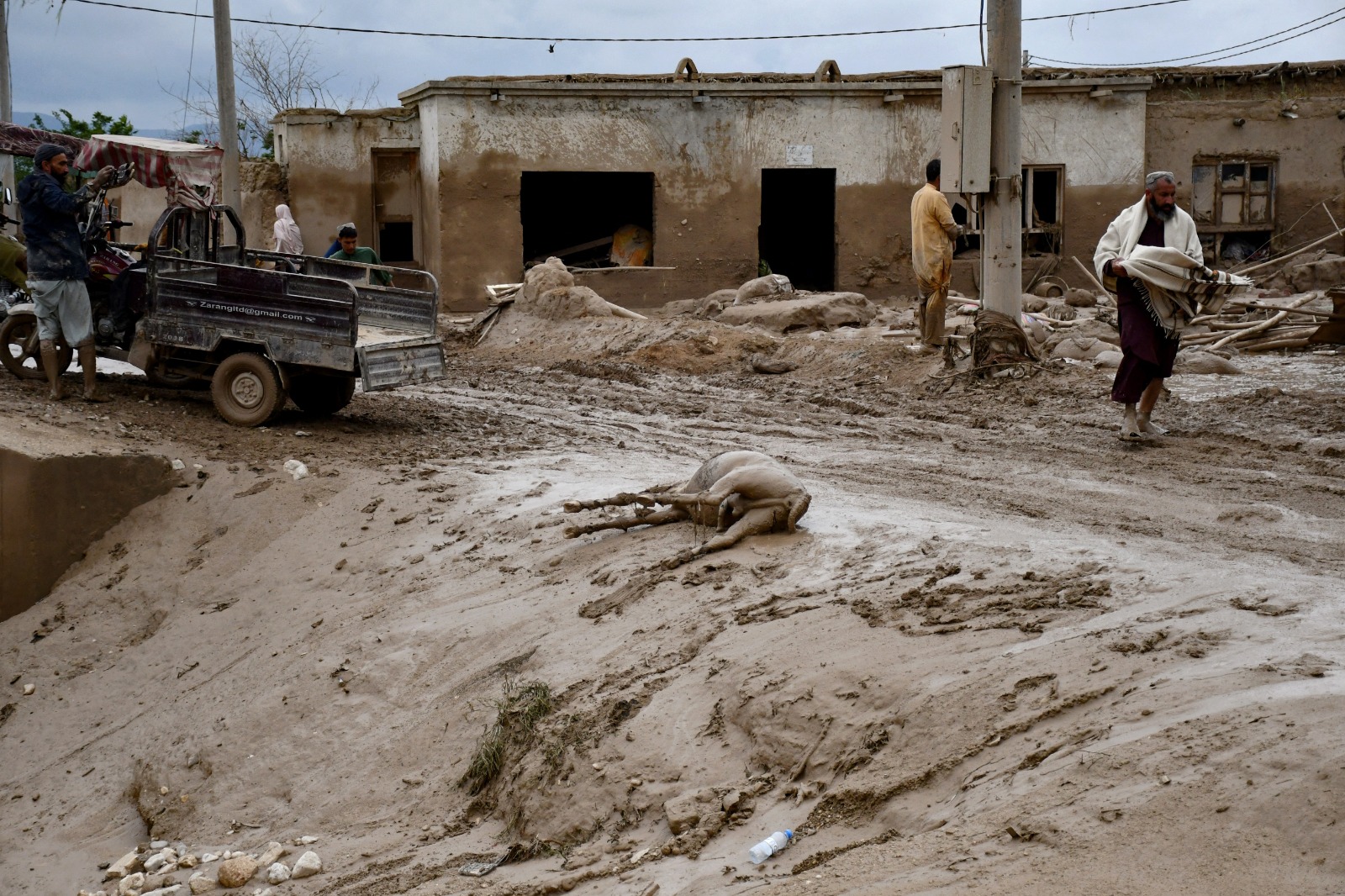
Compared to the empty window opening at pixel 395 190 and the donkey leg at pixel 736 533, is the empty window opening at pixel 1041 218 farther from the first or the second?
the donkey leg at pixel 736 533

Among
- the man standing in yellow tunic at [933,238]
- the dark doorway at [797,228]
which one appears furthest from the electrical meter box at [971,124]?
the dark doorway at [797,228]

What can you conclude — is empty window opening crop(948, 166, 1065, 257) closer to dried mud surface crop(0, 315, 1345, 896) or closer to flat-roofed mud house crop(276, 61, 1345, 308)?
flat-roofed mud house crop(276, 61, 1345, 308)

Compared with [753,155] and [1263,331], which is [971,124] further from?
A: [753,155]

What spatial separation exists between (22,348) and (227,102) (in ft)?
20.8

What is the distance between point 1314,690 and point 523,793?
248 cm

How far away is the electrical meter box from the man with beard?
8.79 ft

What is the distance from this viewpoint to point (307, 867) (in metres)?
4.52

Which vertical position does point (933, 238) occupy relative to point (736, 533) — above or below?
above

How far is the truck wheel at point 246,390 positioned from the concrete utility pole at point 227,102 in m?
6.83

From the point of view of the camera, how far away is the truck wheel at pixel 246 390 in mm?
8992

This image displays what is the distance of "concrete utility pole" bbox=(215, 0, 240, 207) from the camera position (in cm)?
1522

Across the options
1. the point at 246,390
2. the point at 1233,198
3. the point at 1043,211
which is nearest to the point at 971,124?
the point at 246,390

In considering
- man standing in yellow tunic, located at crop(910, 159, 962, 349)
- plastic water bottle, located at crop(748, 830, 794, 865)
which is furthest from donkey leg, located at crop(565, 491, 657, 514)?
man standing in yellow tunic, located at crop(910, 159, 962, 349)

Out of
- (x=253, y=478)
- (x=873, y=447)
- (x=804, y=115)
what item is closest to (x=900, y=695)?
(x=873, y=447)
